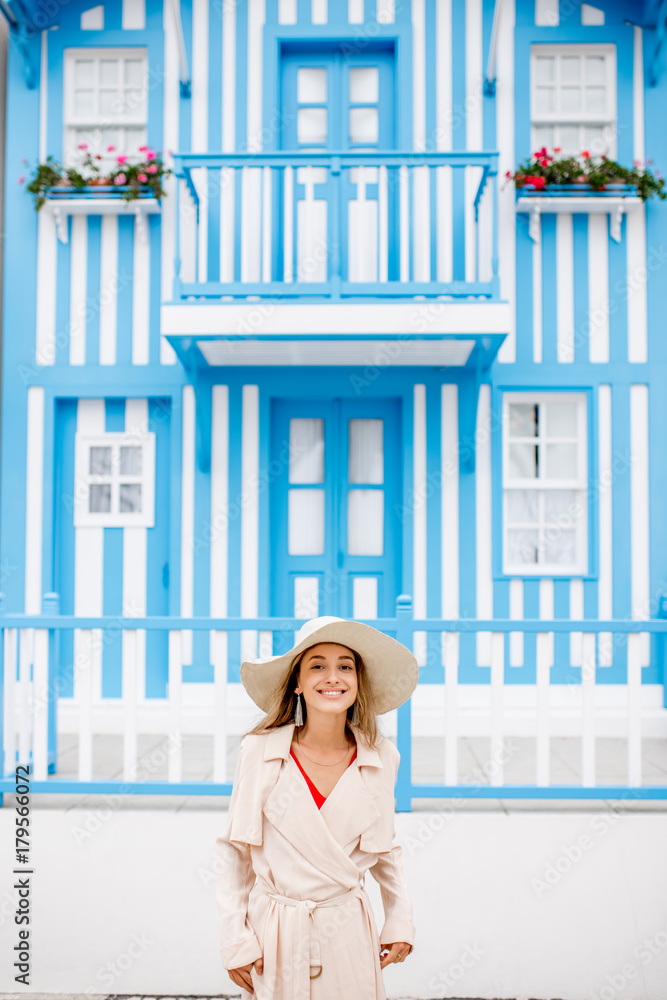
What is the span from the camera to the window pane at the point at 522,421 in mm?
5492

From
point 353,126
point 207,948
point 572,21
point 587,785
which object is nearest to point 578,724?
point 587,785

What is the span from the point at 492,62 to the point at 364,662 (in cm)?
534

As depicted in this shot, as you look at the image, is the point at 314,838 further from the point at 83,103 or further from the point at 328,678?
the point at 83,103

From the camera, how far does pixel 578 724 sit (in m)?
5.11

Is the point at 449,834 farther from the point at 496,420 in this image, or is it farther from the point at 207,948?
the point at 496,420

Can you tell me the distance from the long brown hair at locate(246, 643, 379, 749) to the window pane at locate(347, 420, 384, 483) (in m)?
3.79

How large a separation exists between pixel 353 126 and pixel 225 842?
18.3 ft

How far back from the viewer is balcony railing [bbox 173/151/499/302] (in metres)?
4.71

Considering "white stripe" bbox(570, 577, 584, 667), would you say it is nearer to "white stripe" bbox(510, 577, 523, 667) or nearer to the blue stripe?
"white stripe" bbox(510, 577, 523, 667)

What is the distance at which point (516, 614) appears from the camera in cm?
527

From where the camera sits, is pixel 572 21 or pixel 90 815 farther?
pixel 572 21

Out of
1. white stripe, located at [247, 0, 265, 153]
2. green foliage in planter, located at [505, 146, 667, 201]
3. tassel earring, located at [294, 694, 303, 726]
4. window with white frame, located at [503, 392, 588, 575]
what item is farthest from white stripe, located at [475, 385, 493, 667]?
tassel earring, located at [294, 694, 303, 726]

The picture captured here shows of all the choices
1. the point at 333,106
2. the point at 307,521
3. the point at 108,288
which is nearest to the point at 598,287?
the point at 333,106

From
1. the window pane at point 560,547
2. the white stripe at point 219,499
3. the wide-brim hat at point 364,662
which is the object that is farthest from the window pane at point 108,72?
the wide-brim hat at point 364,662
